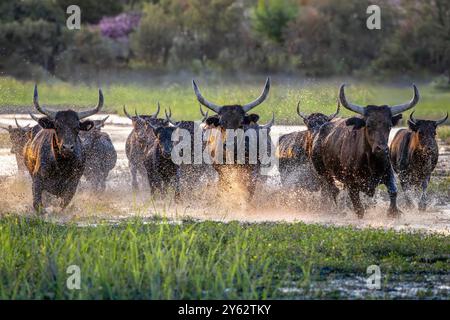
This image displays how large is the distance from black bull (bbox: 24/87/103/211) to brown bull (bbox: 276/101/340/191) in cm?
327

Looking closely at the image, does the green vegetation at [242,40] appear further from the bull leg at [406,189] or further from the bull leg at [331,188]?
the bull leg at [331,188]

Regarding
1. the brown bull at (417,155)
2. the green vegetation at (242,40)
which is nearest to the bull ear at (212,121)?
the brown bull at (417,155)

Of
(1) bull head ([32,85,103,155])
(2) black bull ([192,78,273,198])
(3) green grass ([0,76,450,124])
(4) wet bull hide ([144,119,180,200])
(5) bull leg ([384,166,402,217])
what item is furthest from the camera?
(3) green grass ([0,76,450,124])

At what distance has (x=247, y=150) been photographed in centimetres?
1634

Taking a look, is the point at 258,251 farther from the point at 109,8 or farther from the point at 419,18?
the point at 109,8

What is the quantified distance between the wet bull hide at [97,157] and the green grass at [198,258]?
4.52 meters

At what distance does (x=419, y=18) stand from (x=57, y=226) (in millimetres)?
26537

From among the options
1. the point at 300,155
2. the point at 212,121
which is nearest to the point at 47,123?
the point at 212,121

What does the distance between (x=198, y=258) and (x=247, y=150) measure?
242 inches

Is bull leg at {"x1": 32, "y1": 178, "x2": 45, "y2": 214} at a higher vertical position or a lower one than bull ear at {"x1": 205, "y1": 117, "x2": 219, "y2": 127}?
lower

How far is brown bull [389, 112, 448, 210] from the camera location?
16.6 meters

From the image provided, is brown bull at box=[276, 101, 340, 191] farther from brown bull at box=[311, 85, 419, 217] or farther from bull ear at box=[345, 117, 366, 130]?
bull ear at box=[345, 117, 366, 130]

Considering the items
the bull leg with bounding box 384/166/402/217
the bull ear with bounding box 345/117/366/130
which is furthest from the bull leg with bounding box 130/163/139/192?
the bull leg with bounding box 384/166/402/217

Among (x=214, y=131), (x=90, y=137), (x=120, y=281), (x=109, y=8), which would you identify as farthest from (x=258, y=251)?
(x=109, y=8)
